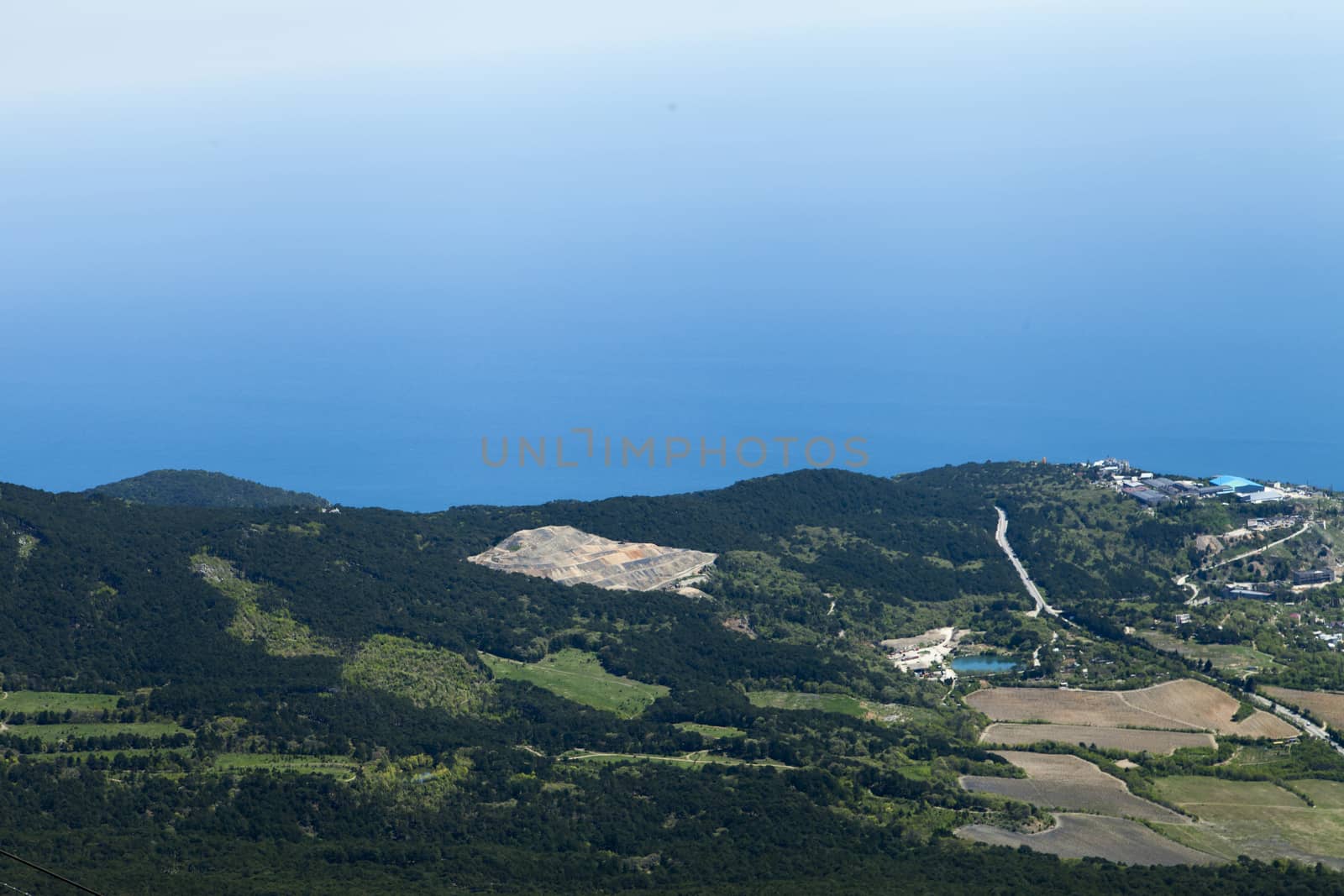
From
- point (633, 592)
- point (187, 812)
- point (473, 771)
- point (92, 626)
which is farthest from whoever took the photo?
point (633, 592)

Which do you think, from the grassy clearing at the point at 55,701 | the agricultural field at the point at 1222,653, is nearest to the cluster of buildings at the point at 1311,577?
the agricultural field at the point at 1222,653

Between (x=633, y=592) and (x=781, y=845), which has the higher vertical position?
(x=633, y=592)

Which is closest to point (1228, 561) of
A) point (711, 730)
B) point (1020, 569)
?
point (1020, 569)

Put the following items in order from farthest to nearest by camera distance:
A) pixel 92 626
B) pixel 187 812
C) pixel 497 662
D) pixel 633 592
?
pixel 633 592, pixel 497 662, pixel 92 626, pixel 187 812

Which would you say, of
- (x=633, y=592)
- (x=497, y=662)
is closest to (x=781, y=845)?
(x=497, y=662)

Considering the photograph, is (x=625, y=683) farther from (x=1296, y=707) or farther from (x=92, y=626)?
(x=1296, y=707)

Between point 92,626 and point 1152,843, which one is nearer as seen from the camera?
point 1152,843

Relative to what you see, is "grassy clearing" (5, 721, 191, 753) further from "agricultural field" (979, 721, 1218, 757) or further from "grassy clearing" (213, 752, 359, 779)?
"agricultural field" (979, 721, 1218, 757)
